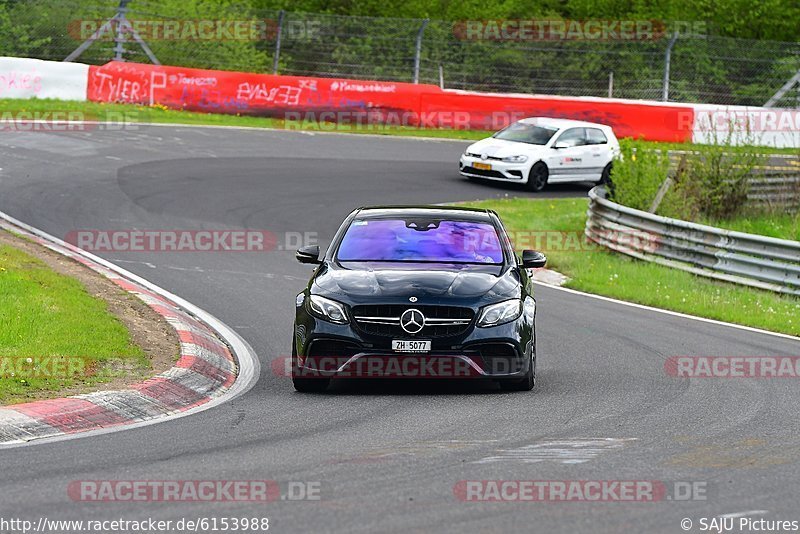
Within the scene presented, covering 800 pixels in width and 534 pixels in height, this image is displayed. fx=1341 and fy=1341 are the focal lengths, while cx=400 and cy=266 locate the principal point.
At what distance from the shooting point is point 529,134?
29.7 m

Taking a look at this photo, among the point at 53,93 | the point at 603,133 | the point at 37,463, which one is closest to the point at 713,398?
the point at 37,463

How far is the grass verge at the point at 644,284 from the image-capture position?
55.1 feet

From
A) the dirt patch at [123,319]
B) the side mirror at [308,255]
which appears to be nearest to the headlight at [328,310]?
the side mirror at [308,255]

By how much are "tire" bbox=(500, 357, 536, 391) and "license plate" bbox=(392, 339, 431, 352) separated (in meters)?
0.77

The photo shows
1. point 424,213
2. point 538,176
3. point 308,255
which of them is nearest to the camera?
point 308,255

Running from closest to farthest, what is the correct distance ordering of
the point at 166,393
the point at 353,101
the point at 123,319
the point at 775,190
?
the point at 166,393 → the point at 123,319 → the point at 775,190 → the point at 353,101

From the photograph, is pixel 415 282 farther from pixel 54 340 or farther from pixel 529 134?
pixel 529 134

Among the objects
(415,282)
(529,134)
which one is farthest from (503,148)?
(415,282)

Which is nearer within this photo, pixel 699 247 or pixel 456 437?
pixel 456 437

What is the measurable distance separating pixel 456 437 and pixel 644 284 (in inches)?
415

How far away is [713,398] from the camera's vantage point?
10.8 m

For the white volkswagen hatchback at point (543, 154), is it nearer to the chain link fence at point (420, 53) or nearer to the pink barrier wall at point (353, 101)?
the pink barrier wall at point (353, 101)

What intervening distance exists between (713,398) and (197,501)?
5251mm

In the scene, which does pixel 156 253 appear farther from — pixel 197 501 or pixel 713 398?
pixel 197 501
